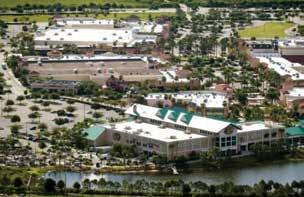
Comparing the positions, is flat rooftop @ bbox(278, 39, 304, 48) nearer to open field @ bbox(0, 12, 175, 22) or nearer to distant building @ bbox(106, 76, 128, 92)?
distant building @ bbox(106, 76, 128, 92)

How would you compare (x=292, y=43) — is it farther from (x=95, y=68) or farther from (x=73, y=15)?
(x=73, y=15)

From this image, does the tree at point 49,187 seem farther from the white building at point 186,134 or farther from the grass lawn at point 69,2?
the grass lawn at point 69,2

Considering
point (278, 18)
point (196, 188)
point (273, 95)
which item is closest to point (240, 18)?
point (278, 18)

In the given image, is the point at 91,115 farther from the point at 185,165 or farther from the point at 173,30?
the point at 173,30

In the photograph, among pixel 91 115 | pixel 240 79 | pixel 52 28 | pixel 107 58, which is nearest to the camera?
pixel 91 115

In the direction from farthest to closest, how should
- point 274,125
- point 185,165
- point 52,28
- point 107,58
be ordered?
point 52,28
point 107,58
point 274,125
point 185,165

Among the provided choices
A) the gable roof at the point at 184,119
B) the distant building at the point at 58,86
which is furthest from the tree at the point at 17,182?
the distant building at the point at 58,86

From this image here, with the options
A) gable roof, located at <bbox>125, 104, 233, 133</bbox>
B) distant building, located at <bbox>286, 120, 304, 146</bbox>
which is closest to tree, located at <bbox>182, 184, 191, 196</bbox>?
gable roof, located at <bbox>125, 104, 233, 133</bbox>
